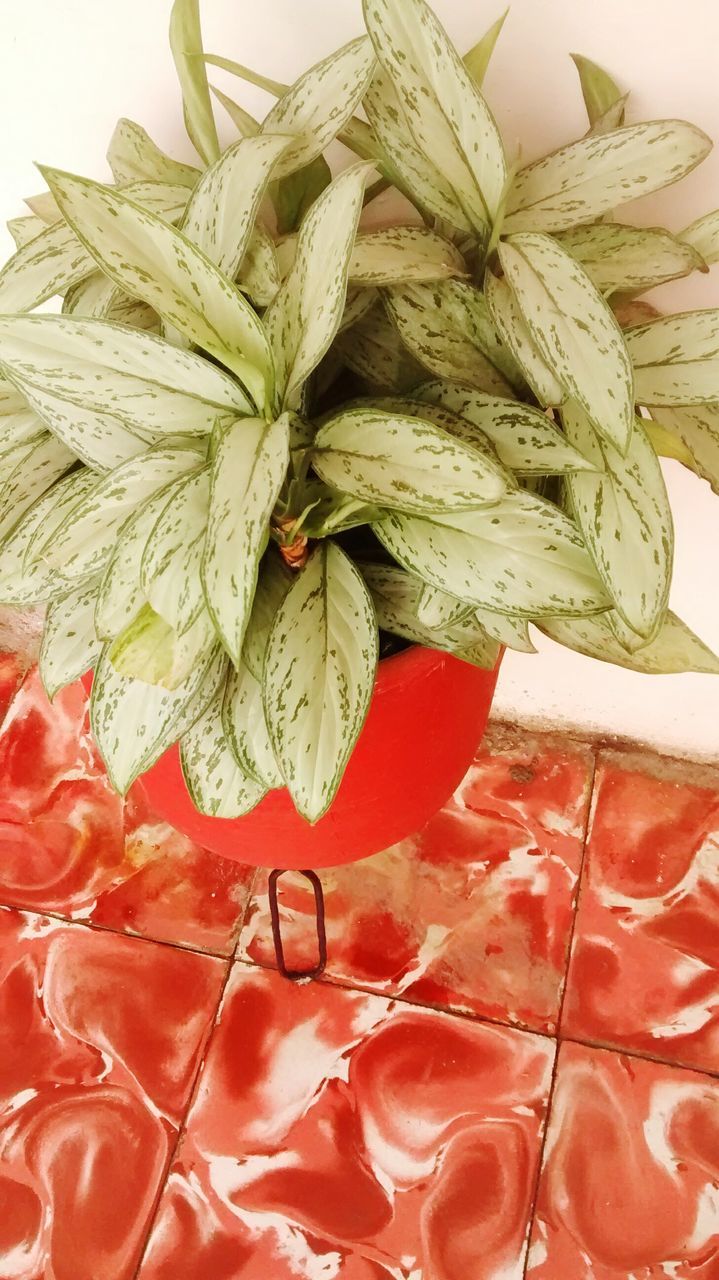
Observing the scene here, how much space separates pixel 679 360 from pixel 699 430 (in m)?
0.06

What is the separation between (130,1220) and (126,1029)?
0.20 meters

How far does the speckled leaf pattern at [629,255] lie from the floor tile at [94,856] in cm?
89

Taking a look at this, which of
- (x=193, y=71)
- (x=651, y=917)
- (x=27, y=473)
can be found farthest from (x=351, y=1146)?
(x=193, y=71)

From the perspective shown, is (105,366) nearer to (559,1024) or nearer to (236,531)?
(236,531)

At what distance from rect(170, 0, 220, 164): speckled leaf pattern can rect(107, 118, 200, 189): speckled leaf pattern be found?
32 mm

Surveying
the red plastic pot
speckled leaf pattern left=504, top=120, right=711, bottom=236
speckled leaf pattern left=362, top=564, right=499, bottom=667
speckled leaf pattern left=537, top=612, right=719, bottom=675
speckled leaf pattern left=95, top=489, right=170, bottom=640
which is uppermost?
speckled leaf pattern left=504, top=120, right=711, bottom=236

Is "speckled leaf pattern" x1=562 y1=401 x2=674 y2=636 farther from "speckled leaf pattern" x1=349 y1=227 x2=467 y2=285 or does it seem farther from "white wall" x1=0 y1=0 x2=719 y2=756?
"white wall" x1=0 y1=0 x2=719 y2=756

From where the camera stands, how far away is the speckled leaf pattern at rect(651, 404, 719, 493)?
0.60 meters

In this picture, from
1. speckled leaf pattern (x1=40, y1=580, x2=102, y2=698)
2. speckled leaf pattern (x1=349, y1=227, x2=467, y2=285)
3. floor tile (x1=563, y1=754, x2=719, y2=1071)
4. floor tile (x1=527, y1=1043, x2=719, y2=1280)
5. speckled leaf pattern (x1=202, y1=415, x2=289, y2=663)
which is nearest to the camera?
speckled leaf pattern (x1=202, y1=415, x2=289, y2=663)

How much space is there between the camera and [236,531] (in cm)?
44

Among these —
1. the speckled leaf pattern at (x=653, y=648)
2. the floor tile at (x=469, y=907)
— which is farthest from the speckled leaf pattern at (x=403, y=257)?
the floor tile at (x=469, y=907)

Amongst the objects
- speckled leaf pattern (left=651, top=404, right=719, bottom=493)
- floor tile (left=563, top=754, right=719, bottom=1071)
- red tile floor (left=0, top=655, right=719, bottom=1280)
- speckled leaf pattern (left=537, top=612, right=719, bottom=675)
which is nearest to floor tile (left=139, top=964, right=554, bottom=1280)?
red tile floor (left=0, top=655, right=719, bottom=1280)

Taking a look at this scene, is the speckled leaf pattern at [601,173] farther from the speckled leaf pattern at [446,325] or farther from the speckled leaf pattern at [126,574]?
the speckled leaf pattern at [126,574]

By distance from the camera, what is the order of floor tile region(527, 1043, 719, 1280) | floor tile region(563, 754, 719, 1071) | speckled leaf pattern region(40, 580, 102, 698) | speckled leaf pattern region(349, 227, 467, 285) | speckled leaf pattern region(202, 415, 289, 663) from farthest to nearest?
floor tile region(563, 754, 719, 1071) < floor tile region(527, 1043, 719, 1280) < speckled leaf pattern region(40, 580, 102, 698) < speckled leaf pattern region(349, 227, 467, 285) < speckled leaf pattern region(202, 415, 289, 663)
